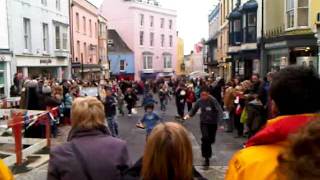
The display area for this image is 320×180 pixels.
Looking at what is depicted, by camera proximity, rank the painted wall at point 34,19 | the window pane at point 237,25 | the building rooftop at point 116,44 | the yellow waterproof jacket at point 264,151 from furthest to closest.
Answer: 1. the building rooftop at point 116,44
2. the window pane at point 237,25
3. the painted wall at point 34,19
4. the yellow waterproof jacket at point 264,151

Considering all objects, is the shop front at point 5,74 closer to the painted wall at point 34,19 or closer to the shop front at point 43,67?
the painted wall at point 34,19

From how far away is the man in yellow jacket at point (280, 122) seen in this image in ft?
7.55

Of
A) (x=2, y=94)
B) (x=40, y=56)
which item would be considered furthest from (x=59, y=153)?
(x=40, y=56)

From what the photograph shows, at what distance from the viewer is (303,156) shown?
1.68 metres

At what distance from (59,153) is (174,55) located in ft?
228

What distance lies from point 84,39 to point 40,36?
12.9 meters

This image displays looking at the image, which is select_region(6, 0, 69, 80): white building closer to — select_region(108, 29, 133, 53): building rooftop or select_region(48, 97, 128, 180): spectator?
select_region(48, 97, 128, 180): spectator

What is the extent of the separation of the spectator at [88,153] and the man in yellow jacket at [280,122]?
1290 millimetres

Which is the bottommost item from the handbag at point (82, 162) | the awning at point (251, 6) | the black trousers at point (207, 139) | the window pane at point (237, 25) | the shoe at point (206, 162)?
the shoe at point (206, 162)

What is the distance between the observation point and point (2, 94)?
2148cm

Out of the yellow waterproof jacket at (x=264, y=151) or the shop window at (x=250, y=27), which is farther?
the shop window at (x=250, y=27)

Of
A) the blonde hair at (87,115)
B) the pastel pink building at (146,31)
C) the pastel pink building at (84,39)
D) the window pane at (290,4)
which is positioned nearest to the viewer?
the blonde hair at (87,115)

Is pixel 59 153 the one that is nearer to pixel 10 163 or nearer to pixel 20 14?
pixel 10 163

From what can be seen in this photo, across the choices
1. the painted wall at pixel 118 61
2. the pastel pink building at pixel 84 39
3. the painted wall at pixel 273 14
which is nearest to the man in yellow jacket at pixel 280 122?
the painted wall at pixel 273 14
